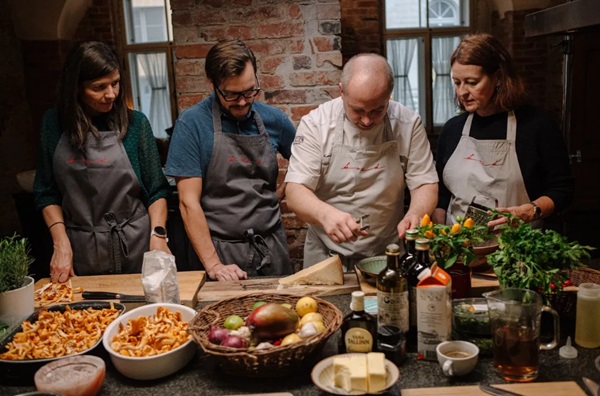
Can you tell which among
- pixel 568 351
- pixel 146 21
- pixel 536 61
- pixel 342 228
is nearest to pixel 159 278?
pixel 342 228

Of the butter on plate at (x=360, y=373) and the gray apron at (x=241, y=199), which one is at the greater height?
the gray apron at (x=241, y=199)

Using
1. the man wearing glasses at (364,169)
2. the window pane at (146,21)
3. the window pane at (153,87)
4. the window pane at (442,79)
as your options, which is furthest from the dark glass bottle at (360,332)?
the window pane at (146,21)

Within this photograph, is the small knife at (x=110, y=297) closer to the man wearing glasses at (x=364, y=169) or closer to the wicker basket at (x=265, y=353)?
the wicker basket at (x=265, y=353)

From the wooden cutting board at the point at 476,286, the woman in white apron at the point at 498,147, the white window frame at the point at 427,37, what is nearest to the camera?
the wooden cutting board at the point at 476,286

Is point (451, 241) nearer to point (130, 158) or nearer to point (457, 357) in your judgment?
point (457, 357)

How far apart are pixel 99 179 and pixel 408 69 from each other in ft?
19.7

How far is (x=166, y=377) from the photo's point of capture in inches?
58.8

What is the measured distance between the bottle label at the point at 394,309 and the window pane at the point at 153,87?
6.73 m

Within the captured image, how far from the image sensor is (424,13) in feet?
24.7

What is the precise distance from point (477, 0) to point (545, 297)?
660 cm

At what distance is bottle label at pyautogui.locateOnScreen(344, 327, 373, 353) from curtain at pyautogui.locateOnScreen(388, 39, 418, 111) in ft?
21.4

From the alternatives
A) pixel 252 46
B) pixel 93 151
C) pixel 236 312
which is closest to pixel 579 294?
pixel 236 312

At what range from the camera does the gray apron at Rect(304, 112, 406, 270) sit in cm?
237

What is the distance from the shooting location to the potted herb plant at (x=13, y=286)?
1701 mm
